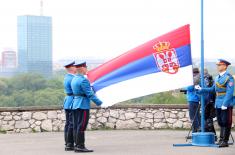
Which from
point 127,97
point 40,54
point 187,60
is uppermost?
point 40,54

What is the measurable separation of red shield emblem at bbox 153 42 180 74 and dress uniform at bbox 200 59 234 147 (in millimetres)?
710

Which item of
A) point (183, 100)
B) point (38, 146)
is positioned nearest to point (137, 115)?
point (183, 100)

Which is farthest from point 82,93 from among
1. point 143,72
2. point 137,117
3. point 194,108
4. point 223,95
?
point 137,117

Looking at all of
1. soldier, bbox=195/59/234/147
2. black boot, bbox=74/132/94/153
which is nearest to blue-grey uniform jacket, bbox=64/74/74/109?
black boot, bbox=74/132/94/153

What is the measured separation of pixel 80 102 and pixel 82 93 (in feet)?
0.53

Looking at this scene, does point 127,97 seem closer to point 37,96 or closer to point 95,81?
point 95,81

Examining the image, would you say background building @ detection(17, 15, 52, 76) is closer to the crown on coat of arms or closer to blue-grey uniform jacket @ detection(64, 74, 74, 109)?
blue-grey uniform jacket @ detection(64, 74, 74, 109)

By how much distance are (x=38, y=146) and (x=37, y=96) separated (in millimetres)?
12447

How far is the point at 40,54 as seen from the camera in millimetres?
61000

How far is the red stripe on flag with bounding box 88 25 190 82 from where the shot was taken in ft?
34.0

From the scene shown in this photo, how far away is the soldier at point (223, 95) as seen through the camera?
408 inches

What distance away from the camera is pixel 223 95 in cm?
1049

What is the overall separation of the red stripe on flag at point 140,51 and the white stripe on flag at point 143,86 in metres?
0.32

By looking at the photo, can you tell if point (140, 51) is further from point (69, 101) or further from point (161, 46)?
point (69, 101)
